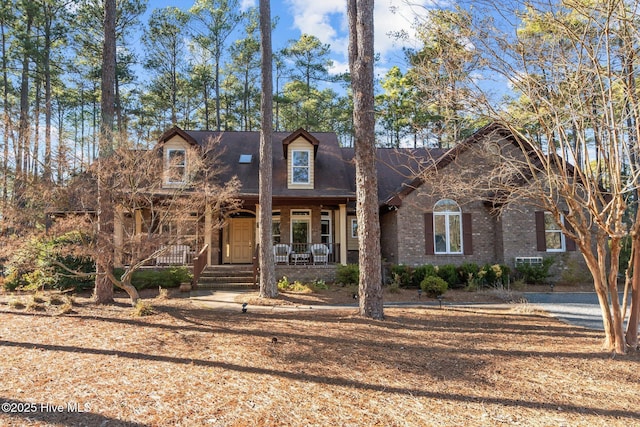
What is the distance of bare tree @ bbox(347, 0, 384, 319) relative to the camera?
711 cm

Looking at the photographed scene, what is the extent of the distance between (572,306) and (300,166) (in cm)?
1046

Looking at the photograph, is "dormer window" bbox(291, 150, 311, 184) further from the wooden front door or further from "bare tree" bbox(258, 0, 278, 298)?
"bare tree" bbox(258, 0, 278, 298)

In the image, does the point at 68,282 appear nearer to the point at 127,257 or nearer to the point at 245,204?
the point at 127,257

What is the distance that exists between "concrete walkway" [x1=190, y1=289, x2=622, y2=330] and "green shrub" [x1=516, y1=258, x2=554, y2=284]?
0.98 m

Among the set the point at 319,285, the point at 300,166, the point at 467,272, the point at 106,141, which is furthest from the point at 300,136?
the point at 467,272

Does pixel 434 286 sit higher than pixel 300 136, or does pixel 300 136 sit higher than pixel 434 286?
pixel 300 136

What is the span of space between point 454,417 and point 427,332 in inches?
126

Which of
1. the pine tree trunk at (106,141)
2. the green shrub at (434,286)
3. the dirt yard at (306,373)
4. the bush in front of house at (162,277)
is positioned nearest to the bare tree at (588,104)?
the dirt yard at (306,373)

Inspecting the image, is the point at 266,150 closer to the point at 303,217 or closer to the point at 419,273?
the point at 303,217

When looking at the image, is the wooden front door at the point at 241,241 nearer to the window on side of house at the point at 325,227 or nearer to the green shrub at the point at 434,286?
the window on side of house at the point at 325,227

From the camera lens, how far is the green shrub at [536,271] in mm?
12477

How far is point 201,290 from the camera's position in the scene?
11695 mm

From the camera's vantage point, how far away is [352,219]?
17156 millimetres

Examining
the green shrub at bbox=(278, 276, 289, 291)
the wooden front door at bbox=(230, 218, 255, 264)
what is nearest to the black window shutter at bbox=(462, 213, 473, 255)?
the green shrub at bbox=(278, 276, 289, 291)
